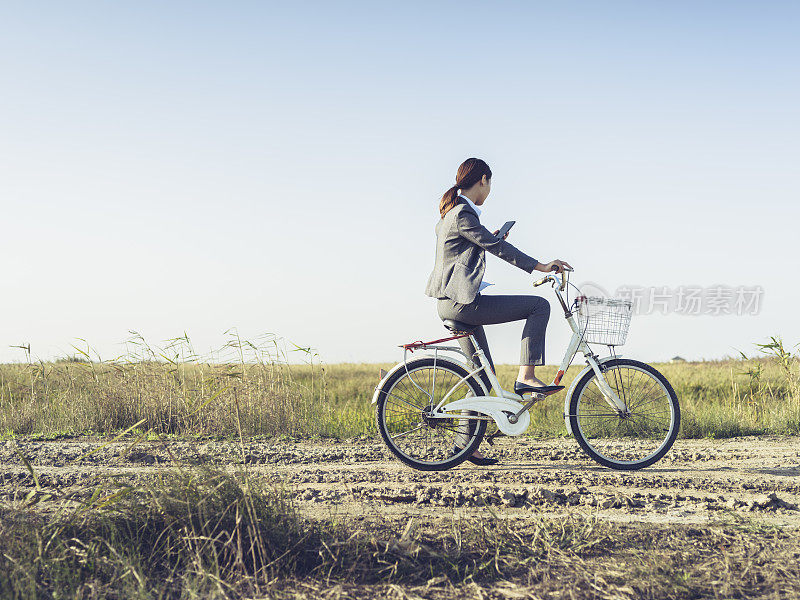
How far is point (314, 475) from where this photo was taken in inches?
203

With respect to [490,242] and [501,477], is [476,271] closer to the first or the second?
[490,242]

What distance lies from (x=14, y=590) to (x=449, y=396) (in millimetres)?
3272

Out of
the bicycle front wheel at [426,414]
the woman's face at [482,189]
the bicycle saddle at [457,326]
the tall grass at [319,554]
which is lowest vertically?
the tall grass at [319,554]

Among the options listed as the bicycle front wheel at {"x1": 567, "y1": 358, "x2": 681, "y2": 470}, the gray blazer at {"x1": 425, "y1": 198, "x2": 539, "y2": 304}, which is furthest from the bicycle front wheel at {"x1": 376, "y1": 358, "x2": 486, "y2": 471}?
the bicycle front wheel at {"x1": 567, "y1": 358, "x2": 681, "y2": 470}

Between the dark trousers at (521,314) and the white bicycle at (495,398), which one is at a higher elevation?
the dark trousers at (521,314)

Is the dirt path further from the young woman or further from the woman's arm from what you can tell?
the woman's arm

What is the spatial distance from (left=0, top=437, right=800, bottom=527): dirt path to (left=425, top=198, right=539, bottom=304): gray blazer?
1492mm

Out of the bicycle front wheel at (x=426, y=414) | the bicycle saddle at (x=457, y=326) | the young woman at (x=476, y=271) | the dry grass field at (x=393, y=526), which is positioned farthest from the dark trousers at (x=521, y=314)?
the dry grass field at (x=393, y=526)

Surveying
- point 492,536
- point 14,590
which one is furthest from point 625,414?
point 14,590

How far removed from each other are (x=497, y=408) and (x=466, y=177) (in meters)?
1.91

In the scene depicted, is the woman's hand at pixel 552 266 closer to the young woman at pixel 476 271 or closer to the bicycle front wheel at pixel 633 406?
the young woman at pixel 476 271

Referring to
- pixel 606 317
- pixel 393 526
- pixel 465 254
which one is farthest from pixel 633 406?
pixel 393 526

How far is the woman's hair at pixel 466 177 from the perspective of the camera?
5.30m

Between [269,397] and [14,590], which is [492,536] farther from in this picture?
[269,397]
